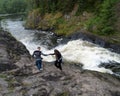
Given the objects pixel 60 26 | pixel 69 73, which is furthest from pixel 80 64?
pixel 60 26

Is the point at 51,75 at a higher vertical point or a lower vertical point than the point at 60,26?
higher

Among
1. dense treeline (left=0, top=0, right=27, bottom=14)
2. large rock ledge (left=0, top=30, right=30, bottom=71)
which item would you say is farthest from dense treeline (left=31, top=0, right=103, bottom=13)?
dense treeline (left=0, top=0, right=27, bottom=14)

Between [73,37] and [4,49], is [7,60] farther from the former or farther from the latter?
[73,37]

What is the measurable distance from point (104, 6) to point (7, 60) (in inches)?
914

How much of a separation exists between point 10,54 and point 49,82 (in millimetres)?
7119

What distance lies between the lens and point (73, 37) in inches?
1613

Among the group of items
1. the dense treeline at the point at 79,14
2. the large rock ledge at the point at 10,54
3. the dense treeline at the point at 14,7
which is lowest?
the dense treeline at the point at 14,7

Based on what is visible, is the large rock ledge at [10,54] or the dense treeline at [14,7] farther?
the dense treeline at [14,7]

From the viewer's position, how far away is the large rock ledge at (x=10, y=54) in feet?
71.9

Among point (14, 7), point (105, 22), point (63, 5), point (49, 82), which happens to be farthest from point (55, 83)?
point (14, 7)

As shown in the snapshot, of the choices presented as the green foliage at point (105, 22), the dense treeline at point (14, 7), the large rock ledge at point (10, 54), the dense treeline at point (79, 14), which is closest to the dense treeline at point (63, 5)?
the dense treeline at point (79, 14)

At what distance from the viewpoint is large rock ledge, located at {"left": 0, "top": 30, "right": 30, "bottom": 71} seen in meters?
21.9

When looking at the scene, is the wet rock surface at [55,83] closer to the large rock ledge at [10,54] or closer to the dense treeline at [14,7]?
the large rock ledge at [10,54]

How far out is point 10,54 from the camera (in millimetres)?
24797
